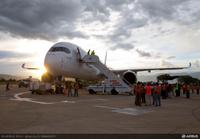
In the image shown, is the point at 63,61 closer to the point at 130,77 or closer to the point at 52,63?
the point at 52,63

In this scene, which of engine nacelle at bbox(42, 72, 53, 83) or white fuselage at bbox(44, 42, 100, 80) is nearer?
white fuselage at bbox(44, 42, 100, 80)

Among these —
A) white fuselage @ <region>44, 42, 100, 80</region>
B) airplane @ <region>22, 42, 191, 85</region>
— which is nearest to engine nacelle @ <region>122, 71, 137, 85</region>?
airplane @ <region>22, 42, 191, 85</region>

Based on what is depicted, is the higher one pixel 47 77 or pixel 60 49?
pixel 60 49

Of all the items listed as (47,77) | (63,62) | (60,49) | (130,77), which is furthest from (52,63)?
(130,77)

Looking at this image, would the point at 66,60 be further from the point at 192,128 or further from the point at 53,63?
the point at 192,128

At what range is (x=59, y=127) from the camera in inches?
193

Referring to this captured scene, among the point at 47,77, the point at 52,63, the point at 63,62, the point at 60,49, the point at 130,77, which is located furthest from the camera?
the point at 130,77

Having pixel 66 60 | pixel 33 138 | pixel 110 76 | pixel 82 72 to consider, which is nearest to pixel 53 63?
pixel 66 60

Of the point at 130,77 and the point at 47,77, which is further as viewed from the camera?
the point at 130,77

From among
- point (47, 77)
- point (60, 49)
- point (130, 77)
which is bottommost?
point (47, 77)

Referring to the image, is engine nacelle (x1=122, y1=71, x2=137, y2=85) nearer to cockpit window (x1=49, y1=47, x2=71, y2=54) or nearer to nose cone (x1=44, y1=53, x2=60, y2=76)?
cockpit window (x1=49, y1=47, x2=71, y2=54)

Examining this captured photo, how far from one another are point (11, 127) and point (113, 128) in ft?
9.62

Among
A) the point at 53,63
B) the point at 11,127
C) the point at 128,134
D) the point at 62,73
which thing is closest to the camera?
the point at 128,134

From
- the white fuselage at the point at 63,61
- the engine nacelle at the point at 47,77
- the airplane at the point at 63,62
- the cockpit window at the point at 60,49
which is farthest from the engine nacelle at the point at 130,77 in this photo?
the engine nacelle at the point at 47,77
